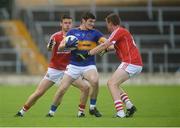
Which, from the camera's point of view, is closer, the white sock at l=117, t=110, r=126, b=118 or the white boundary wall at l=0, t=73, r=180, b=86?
the white sock at l=117, t=110, r=126, b=118

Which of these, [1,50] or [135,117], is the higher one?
[135,117]

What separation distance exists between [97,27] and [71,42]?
21.9 metres

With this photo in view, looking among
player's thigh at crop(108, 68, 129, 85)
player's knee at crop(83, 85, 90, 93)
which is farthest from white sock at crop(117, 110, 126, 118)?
player's knee at crop(83, 85, 90, 93)

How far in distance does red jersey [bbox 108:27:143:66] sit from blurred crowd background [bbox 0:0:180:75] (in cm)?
1849

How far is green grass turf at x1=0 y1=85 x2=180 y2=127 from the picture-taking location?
1541 centimetres

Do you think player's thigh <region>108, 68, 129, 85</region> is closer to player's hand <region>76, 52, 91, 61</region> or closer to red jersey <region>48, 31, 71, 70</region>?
player's hand <region>76, 52, 91, 61</region>

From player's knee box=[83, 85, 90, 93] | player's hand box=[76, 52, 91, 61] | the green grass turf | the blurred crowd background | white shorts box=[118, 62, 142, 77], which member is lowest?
the blurred crowd background

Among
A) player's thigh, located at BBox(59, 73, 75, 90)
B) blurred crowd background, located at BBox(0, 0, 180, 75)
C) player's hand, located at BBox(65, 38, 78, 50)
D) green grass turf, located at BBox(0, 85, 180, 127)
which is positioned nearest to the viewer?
green grass turf, located at BBox(0, 85, 180, 127)

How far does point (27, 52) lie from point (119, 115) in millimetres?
20648

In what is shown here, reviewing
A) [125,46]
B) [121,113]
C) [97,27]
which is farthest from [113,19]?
[97,27]

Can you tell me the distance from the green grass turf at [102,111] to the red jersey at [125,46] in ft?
3.51

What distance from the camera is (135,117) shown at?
16875mm

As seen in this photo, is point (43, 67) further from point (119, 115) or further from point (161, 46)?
point (119, 115)

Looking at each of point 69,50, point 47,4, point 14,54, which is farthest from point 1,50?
point 69,50
